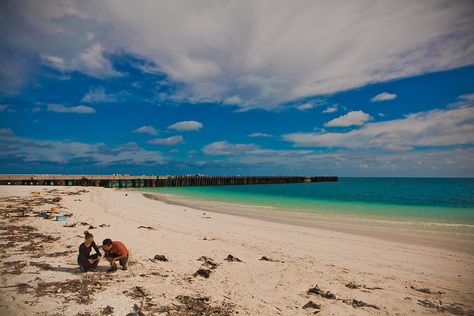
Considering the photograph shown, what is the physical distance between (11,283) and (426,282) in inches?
362

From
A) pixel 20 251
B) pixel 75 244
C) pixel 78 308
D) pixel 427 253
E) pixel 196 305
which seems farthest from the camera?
pixel 427 253

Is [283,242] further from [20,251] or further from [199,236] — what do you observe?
[20,251]

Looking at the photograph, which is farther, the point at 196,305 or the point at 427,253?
the point at 427,253

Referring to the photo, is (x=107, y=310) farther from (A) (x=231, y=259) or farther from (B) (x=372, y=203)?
(B) (x=372, y=203)

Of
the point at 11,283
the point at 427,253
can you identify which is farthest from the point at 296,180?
the point at 11,283

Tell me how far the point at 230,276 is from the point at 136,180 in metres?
59.2

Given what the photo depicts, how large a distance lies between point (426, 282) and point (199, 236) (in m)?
7.38

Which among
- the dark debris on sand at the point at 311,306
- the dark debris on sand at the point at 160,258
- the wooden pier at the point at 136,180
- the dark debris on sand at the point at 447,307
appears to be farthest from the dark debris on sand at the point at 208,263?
the wooden pier at the point at 136,180

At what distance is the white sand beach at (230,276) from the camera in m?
4.89

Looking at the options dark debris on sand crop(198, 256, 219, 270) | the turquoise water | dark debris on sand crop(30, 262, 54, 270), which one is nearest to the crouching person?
dark debris on sand crop(30, 262, 54, 270)

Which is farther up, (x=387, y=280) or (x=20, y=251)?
(x=20, y=251)

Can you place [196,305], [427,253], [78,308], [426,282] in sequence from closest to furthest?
[78,308] < [196,305] < [426,282] < [427,253]

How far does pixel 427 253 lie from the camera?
9.26 metres

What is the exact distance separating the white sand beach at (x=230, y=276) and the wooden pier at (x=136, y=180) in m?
37.7
